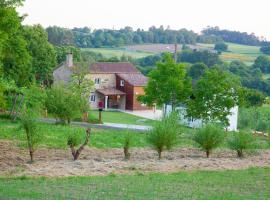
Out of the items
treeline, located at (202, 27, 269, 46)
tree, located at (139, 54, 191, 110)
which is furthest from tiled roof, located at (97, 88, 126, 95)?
treeline, located at (202, 27, 269, 46)

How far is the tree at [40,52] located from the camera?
69.1 meters

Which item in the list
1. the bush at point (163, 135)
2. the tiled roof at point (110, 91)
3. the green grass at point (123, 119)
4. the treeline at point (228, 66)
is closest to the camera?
the bush at point (163, 135)

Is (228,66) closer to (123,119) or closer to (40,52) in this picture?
(40,52)

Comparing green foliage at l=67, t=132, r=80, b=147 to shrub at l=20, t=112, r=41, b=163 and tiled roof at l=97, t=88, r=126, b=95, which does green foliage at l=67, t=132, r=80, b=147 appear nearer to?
shrub at l=20, t=112, r=41, b=163

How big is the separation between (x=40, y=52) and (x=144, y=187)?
55.7 m

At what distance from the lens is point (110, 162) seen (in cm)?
2359

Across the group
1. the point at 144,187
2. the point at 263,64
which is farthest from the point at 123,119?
the point at 263,64

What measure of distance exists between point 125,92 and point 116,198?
65118mm

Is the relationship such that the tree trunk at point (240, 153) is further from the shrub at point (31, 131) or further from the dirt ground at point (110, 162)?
the shrub at point (31, 131)

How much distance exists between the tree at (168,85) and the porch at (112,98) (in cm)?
3059

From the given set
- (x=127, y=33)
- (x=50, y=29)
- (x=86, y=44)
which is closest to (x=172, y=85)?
(x=50, y=29)

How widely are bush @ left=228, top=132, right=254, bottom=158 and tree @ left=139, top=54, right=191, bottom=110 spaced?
59.2 ft

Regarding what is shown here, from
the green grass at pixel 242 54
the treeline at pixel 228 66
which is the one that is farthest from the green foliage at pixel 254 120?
the green grass at pixel 242 54

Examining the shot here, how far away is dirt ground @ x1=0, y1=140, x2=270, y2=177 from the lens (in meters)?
21.3
